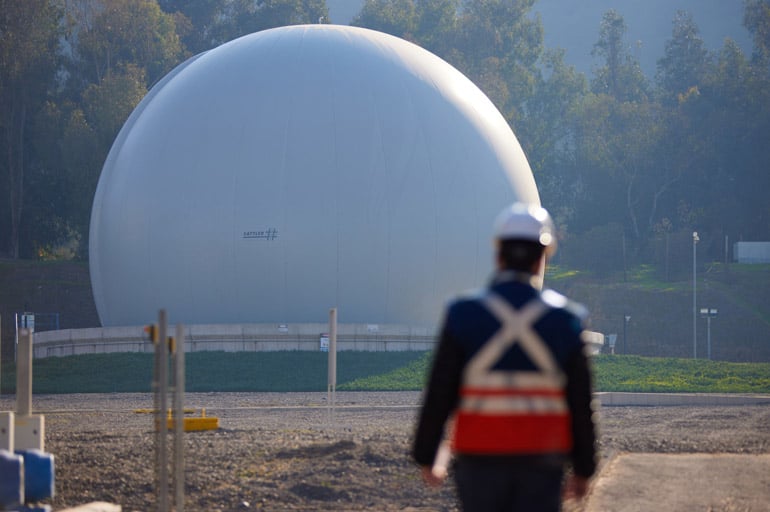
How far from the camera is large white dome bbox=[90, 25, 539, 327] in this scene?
33531 millimetres

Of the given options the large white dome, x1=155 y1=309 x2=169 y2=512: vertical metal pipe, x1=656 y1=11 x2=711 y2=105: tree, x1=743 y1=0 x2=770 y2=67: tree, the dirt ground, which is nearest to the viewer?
x1=155 y1=309 x2=169 y2=512: vertical metal pipe

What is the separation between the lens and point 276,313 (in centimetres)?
3384

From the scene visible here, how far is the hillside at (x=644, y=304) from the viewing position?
154 ft

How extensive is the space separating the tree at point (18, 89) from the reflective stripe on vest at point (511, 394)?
53.2m

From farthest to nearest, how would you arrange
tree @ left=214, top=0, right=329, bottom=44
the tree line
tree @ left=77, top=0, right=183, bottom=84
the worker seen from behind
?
tree @ left=214, top=0, right=329, bottom=44 < tree @ left=77, top=0, right=183, bottom=84 < the tree line < the worker seen from behind

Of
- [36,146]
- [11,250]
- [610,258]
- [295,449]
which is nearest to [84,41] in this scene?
[36,146]

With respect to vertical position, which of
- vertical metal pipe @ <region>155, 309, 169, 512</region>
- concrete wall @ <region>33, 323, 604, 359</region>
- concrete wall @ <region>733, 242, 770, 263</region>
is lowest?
concrete wall @ <region>33, 323, 604, 359</region>

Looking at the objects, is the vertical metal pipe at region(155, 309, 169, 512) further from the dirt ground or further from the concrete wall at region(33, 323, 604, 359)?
the concrete wall at region(33, 323, 604, 359)

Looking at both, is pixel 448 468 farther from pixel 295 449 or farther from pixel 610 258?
pixel 610 258

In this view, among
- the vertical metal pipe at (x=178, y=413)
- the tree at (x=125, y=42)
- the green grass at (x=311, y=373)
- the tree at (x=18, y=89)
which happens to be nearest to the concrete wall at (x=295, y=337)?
the green grass at (x=311, y=373)

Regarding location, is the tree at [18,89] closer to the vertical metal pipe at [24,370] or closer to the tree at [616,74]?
the tree at [616,74]

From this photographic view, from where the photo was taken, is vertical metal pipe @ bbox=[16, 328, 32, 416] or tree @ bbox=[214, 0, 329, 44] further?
tree @ bbox=[214, 0, 329, 44]

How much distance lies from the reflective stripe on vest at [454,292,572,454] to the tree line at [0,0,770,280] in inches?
1967

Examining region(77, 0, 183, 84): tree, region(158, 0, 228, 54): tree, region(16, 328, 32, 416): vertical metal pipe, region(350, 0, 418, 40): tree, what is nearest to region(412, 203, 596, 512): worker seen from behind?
region(16, 328, 32, 416): vertical metal pipe
